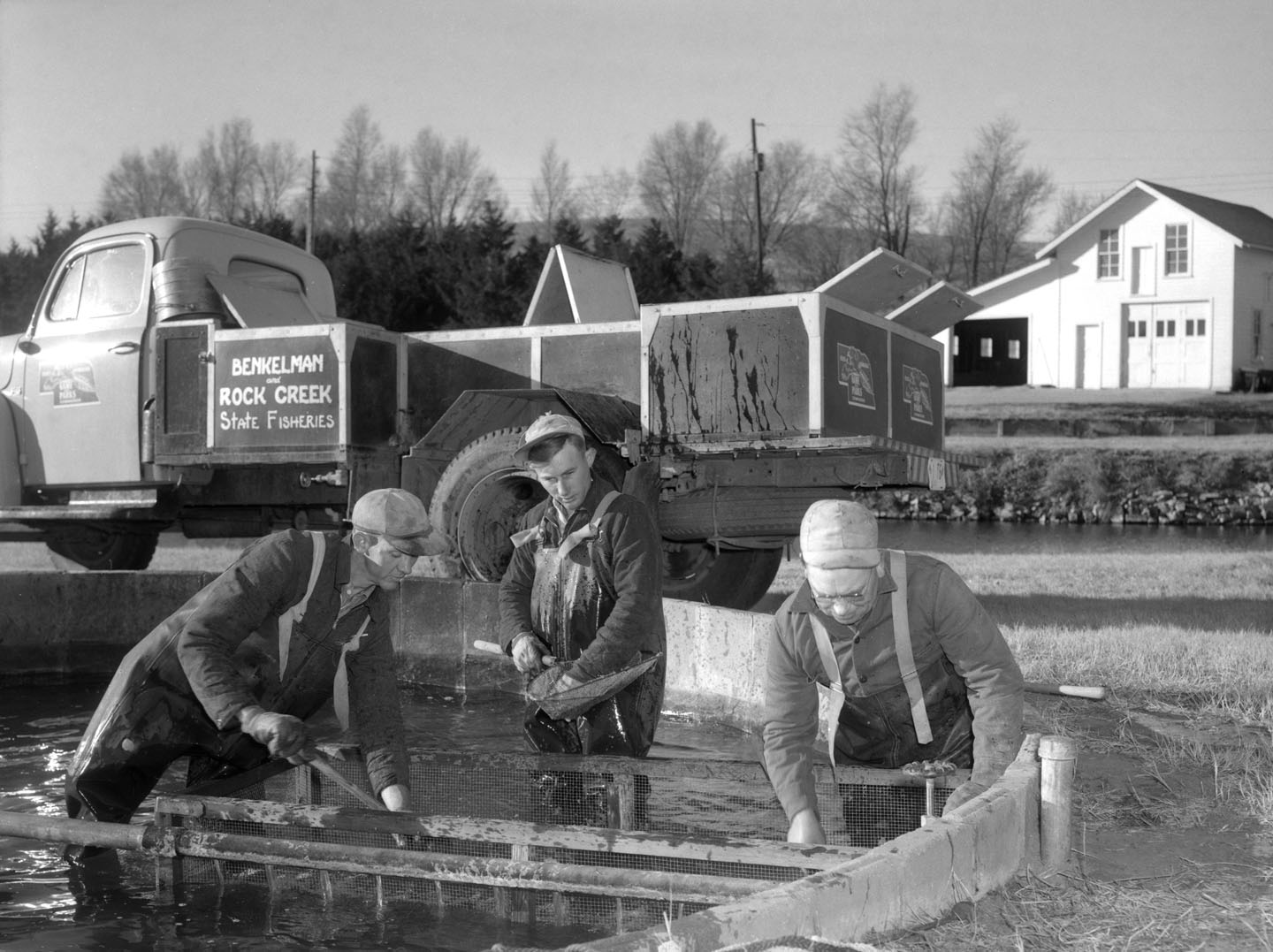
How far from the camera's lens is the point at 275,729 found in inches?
159

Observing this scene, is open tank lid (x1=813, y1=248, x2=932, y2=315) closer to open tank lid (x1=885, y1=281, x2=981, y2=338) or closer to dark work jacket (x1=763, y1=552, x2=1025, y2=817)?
open tank lid (x1=885, y1=281, x2=981, y2=338)

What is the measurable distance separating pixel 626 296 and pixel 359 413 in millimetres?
2182

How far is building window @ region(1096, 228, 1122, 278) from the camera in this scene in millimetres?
40750

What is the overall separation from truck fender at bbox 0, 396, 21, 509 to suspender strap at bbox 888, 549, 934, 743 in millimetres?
7798

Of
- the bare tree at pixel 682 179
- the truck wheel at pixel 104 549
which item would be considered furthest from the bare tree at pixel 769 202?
the truck wheel at pixel 104 549

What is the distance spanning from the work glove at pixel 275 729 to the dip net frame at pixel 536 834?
24 centimetres

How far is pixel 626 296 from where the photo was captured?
9477 mm

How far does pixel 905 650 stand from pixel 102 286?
302 inches

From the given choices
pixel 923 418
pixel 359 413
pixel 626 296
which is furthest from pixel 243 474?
pixel 923 418

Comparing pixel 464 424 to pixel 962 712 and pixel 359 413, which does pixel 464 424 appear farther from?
pixel 962 712

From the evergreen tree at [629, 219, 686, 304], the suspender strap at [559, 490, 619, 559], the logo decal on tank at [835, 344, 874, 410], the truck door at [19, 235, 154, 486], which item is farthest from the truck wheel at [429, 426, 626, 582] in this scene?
the evergreen tree at [629, 219, 686, 304]

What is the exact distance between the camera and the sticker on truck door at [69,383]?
31.6 ft

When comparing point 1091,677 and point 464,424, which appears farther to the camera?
point 464,424

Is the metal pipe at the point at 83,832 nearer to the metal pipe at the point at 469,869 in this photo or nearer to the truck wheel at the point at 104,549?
the metal pipe at the point at 469,869
